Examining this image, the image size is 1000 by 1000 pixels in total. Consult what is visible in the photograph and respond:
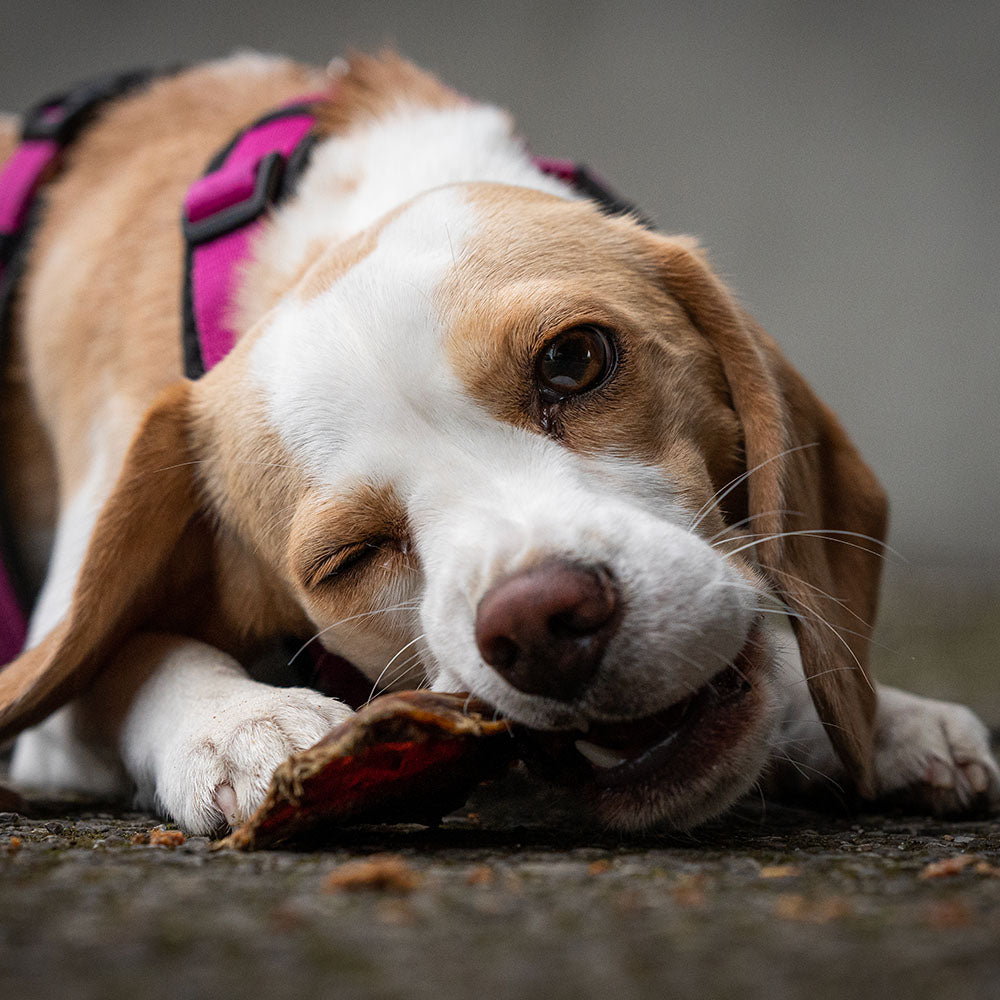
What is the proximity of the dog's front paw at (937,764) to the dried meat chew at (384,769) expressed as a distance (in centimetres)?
86

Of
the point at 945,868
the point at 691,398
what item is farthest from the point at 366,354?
the point at 945,868

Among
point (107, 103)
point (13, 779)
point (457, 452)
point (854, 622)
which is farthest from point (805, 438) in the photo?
point (107, 103)

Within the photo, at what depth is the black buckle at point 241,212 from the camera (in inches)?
106

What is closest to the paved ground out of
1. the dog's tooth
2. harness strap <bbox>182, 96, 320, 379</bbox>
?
the dog's tooth

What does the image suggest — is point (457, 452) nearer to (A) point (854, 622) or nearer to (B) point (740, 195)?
(A) point (854, 622)

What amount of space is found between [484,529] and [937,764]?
0.96 meters

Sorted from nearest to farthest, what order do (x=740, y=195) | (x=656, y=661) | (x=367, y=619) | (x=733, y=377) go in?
1. (x=656, y=661)
2. (x=367, y=619)
3. (x=733, y=377)
4. (x=740, y=195)

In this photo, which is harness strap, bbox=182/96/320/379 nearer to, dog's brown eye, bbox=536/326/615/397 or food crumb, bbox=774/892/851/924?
dog's brown eye, bbox=536/326/615/397

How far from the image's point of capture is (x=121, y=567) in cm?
219

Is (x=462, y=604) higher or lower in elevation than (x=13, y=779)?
higher

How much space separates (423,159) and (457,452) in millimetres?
1118

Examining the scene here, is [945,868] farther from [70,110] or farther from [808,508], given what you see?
[70,110]

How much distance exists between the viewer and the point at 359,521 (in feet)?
6.28

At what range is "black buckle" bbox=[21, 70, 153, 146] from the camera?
337cm
